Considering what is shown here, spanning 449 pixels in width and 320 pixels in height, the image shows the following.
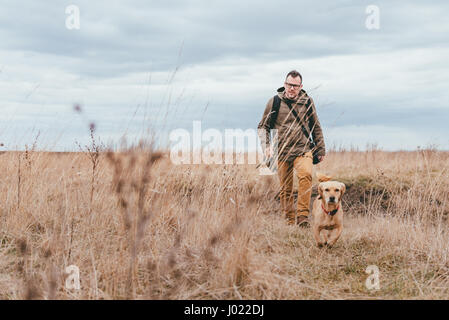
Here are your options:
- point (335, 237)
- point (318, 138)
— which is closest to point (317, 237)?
point (335, 237)

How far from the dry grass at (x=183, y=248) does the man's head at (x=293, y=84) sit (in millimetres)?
1342

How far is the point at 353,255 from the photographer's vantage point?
4.54 m

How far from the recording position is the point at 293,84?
598 cm

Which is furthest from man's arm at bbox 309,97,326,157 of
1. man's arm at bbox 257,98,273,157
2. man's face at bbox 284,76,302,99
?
man's arm at bbox 257,98,273,157

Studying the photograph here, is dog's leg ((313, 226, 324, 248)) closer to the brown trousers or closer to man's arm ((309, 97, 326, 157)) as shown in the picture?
the brown trousers

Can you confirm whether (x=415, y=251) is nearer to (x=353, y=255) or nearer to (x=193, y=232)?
(x=353, y=255)

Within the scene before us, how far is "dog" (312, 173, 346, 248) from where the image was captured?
445 centimetres

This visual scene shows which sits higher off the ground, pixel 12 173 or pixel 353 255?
pixel 12 173

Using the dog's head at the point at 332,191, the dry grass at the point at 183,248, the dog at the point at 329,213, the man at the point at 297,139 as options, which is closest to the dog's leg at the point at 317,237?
the dog at the point at 329,213

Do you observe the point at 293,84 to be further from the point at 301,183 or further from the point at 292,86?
the point at 301,183

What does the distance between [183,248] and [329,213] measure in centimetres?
165

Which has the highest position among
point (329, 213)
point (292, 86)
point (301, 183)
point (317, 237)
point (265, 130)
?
point (292, 86)
